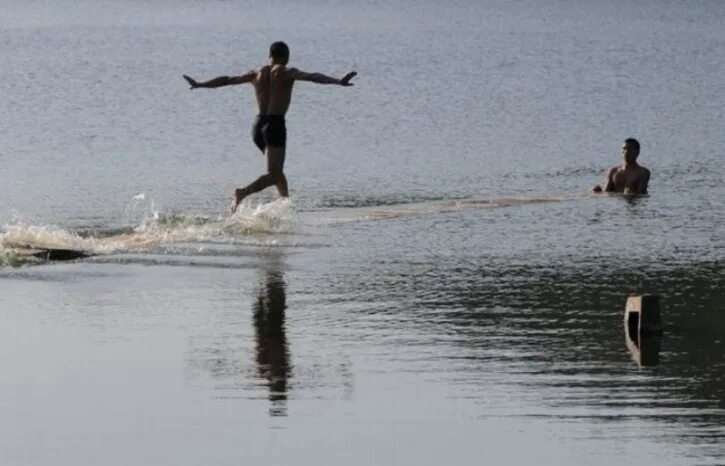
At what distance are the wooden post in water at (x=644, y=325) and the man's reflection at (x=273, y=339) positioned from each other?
2125 millimetres

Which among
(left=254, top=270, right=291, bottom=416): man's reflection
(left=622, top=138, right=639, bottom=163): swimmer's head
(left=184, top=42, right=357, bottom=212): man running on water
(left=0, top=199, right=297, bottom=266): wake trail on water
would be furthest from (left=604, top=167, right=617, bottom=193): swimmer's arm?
(left=254, top=270, right=291, bottom=416): man's reflection

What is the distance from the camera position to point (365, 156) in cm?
2717

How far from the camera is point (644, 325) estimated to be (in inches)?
482

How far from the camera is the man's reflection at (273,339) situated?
1085cm

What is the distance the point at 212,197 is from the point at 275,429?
39.0ft

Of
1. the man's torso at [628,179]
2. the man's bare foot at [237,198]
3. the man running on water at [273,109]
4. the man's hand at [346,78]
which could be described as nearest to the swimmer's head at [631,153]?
the man's torso at [628,179]

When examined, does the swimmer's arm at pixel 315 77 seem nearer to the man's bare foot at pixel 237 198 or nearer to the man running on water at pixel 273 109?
the man running on water at pixel 273 109

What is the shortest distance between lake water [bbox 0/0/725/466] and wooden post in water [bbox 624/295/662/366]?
10 cm

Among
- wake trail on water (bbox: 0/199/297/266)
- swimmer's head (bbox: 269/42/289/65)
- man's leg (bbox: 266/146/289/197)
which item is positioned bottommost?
wake trail on water (bbox: 0/199/297/266)

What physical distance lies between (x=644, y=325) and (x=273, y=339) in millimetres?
2282

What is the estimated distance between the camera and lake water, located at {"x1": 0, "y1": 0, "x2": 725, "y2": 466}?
10039 mm

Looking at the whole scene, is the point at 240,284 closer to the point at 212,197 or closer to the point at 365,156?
the point at 212,197

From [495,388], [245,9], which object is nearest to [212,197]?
[495,388]

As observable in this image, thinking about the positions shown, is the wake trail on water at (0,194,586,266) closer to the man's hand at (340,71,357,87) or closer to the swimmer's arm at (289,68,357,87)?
the swimmer's arm at (289,68,357,87)
